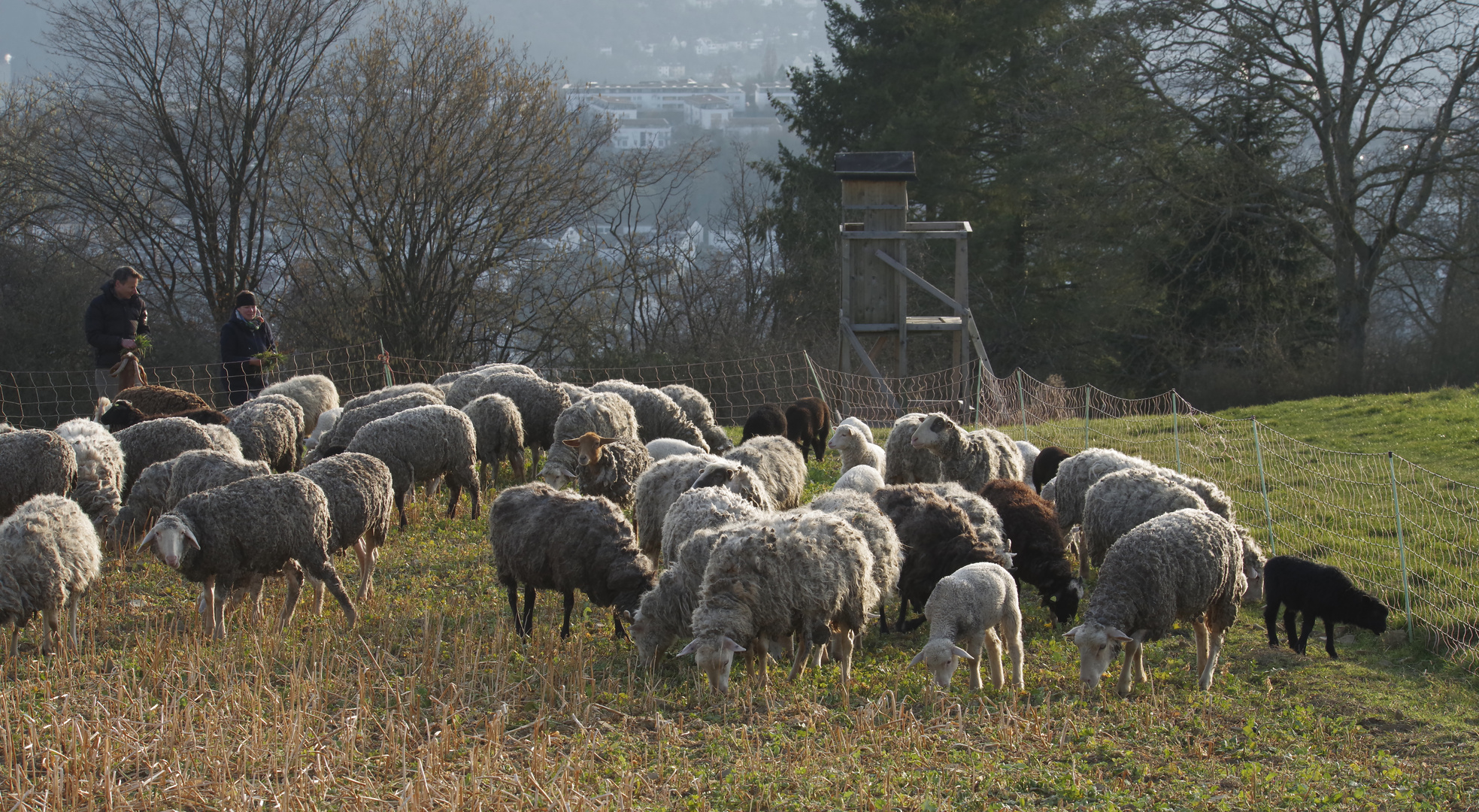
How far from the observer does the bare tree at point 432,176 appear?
18.8m

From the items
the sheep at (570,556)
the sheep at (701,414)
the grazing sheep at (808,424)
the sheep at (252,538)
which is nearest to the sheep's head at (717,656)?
the sheep at (570,556)

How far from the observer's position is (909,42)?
26.0 meters

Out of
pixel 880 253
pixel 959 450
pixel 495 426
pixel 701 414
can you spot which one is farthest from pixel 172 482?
pixel 880 253

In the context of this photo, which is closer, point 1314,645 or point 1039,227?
point 1314,645

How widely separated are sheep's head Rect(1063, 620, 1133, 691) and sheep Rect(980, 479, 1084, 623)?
3.91ft

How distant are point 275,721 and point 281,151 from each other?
16.9 m

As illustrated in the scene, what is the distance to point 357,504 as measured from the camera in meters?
7.47

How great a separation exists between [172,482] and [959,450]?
6.09 metres

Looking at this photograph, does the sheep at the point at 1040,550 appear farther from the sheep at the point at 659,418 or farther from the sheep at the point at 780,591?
the sheep at the point at 659,418

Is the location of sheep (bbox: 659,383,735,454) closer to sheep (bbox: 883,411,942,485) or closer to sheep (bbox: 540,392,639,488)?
sheep (bbox: 540,392,639,488)

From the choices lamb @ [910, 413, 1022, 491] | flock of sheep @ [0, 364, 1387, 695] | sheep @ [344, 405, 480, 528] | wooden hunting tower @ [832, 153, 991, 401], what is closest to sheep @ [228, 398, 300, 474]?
flock of sheep @ [0, 364, 1387, 695]

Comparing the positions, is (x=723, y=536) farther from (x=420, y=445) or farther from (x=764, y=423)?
(x=764, y=423)

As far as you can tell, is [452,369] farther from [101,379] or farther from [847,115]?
[847,115]

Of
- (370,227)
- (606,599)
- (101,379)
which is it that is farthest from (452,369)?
(606,599)
